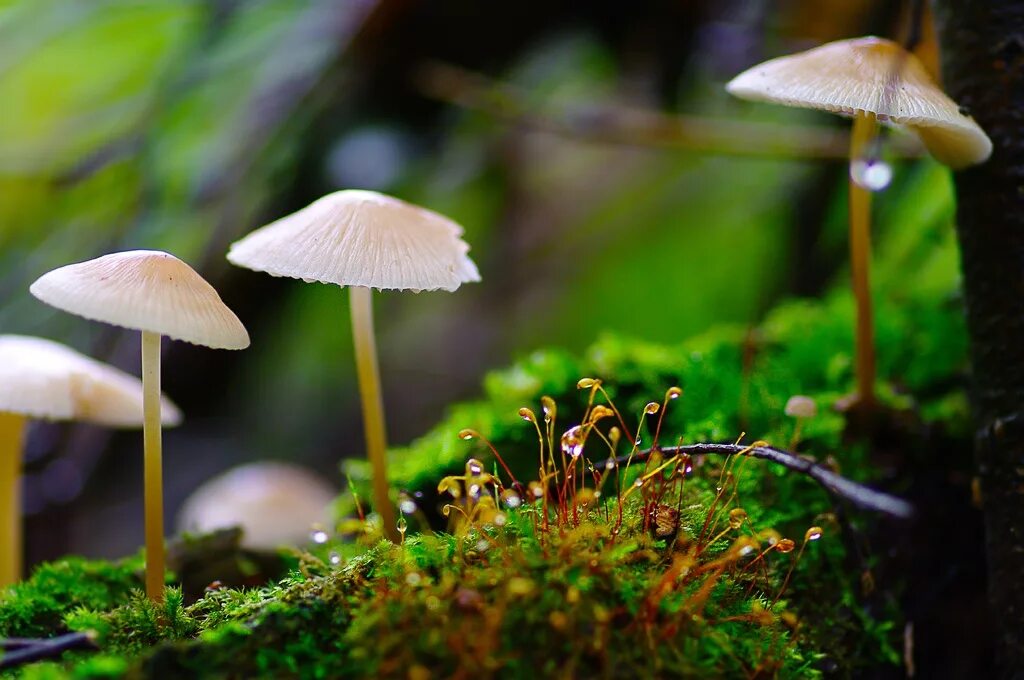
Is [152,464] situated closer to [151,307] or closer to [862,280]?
[151,307]

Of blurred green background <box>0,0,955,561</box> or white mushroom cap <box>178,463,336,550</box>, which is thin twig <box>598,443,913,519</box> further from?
white mushroom cap <box>178,463,336,550</box>

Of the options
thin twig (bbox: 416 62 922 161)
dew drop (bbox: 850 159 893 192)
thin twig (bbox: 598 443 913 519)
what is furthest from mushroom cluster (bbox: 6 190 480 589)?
thin twig (bbox: 416 62 922 161)

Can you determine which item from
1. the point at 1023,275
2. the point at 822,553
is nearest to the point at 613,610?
the point at 822,553

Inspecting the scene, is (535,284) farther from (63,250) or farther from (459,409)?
(459,409)

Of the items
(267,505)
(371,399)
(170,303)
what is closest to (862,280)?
(371,399)

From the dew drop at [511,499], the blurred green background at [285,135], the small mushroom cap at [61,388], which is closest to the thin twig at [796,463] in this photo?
the dew drop at [511,499]

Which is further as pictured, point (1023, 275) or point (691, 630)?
point (1023, 275)
